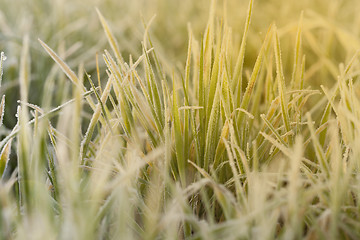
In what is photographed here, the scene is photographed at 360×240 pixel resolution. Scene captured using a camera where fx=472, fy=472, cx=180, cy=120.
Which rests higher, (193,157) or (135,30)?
(135,30)

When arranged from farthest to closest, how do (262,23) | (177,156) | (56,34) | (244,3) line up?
1. (244,3)
2. (262,23)
3. (56,34)
4. (177,156)

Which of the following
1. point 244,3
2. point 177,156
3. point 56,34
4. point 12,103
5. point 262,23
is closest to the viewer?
point 177,156

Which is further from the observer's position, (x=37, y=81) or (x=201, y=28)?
(x=201, y=28)

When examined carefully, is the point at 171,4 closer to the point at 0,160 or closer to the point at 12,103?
the point at 12,103

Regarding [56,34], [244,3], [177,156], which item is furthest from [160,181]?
[244,3]

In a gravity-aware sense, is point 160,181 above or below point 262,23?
below

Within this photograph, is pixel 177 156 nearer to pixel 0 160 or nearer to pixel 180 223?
pixel 180 223

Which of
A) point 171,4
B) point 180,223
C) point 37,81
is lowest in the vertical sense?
point 180,223

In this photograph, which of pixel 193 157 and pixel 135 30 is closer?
pixel 193 157

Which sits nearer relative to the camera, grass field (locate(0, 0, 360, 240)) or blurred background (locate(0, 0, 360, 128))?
grass field (locate(0, 0, 360, 240))

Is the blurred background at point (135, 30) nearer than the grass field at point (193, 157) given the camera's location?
No
